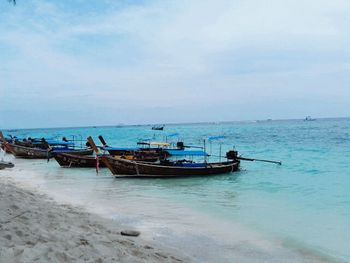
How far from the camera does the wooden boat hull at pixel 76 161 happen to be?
25.0m

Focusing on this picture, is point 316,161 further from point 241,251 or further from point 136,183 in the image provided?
point 241,251

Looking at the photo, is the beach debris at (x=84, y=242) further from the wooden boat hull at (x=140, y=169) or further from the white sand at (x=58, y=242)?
the wooden boat hull at (x=140, y=169)

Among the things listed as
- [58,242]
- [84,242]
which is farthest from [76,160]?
[58,242]

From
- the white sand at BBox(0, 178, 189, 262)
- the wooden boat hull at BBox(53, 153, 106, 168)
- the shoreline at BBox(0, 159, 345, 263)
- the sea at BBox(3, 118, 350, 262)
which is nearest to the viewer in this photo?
the white sand at BBox(0, 178, 189, 262)

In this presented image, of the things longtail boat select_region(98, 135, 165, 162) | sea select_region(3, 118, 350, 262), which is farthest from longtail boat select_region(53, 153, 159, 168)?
sea select_region(3, 118, 350, 262)

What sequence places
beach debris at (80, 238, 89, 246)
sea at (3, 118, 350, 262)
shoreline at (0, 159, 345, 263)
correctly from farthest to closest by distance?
sea at (3, 118, 350, 262) → shoreline at (0, 159, 345, 263) → beach debris at (80, 238, 89, 246)

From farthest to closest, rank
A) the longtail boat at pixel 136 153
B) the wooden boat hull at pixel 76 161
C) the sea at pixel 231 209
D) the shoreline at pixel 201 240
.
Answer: the longtail boat at pixel 136 153
the wooden boat hull at pixel 76 161
the sea at pixel 231 209
the shoreline at pixel 201 240

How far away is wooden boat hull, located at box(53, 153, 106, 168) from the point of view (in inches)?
985

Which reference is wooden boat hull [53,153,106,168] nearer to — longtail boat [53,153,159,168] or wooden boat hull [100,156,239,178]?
longtail boat [53,153,159,168]

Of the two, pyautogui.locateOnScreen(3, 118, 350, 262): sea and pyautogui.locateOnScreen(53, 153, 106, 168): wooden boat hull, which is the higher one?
pyautogui.locateOnScreen(53, 153, 106, 168): wooden boat hull

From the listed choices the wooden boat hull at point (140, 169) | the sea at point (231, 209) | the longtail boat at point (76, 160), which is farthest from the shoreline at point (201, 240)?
the longtail boat at point (76, 160)

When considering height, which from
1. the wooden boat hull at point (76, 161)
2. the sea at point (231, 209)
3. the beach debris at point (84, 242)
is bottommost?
the sea at point (231, 209)

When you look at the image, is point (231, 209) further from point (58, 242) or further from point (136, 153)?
point (136, 153)

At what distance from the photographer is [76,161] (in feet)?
82.7
